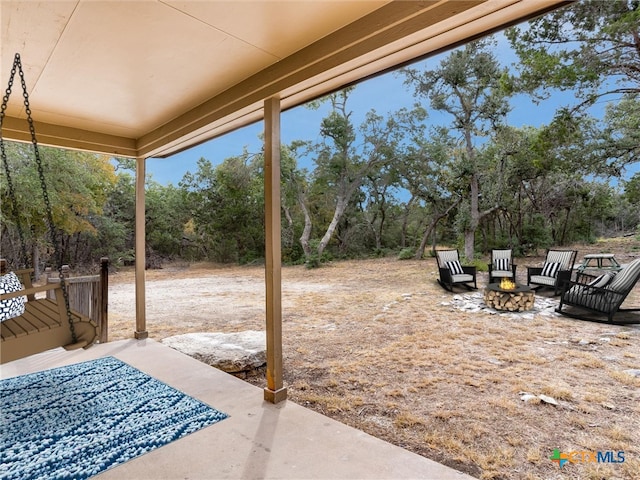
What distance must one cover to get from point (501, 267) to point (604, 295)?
7.83ft

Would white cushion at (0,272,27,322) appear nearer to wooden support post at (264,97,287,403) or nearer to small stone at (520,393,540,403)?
wooden support post at (264,97,287,403)

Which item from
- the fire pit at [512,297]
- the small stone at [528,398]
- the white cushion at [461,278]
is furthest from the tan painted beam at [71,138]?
the white cushion at [461,278]

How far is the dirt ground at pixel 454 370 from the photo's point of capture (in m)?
2.35

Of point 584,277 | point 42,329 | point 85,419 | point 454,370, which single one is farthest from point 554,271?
point 42,329

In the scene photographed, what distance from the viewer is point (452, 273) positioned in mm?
6887

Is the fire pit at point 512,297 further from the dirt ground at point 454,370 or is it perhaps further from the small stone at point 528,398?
the small stone at point 528,398

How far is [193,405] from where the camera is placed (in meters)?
2.34

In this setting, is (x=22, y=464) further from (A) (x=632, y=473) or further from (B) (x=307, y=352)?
(A) (x=632, y=473)

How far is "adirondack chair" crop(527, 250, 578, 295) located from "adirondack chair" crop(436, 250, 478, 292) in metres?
1.02

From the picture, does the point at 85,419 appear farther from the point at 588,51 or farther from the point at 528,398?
the point at 588,51

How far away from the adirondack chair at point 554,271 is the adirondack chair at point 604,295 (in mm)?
704

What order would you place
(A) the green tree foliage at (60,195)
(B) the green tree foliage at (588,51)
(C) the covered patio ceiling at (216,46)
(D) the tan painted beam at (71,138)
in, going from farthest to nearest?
(A) the green tree foliage at (60,195), (B) the green tree foliage at (588,51), (D) the tan painted beam at (71,138), (C) the covered patio ceiling at (216,46)

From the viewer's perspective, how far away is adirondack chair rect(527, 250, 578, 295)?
5891 millimetres

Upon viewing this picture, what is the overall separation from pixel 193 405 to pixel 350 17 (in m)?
2.56
